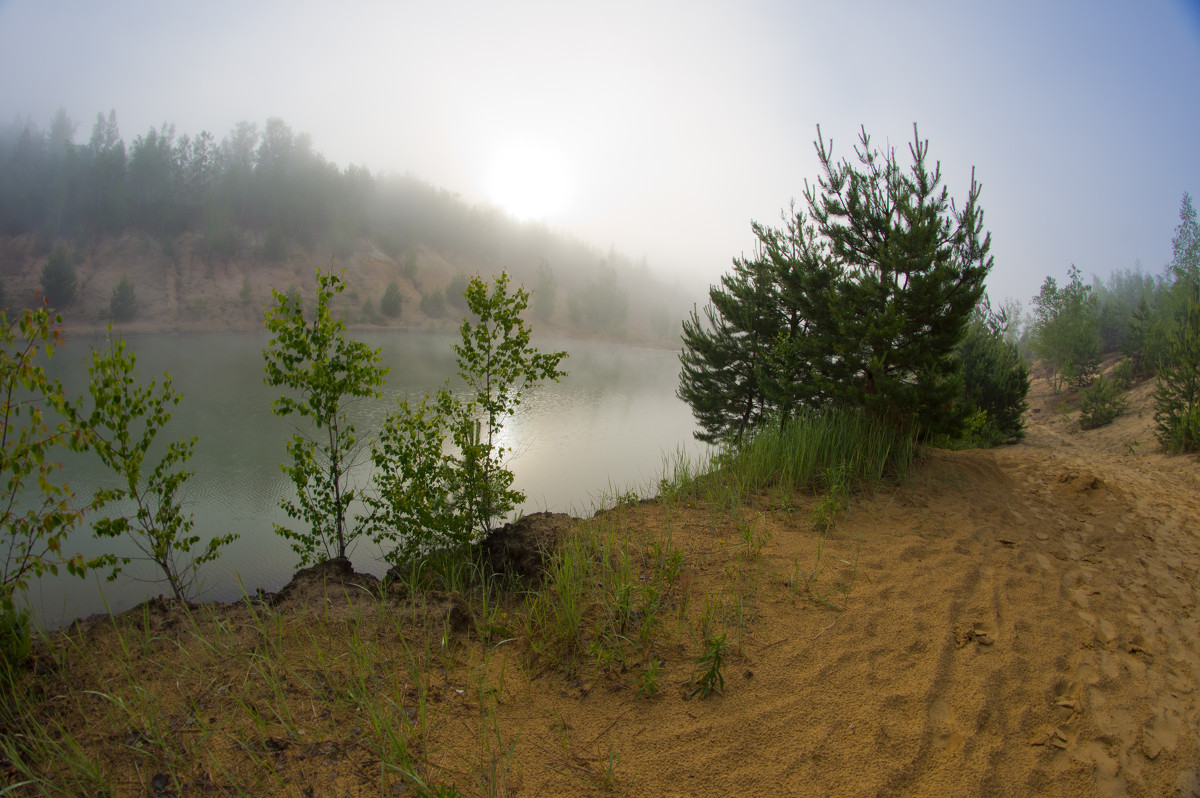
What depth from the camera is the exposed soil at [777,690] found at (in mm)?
2189

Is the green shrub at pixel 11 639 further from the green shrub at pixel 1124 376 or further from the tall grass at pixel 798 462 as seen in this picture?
the green shrub at pixel 1124 376

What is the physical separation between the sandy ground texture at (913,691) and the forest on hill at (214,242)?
44.9 meters

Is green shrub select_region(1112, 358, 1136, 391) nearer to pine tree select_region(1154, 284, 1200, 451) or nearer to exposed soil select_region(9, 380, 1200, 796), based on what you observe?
pine tree select_region(1154, 284, 1200, 451)

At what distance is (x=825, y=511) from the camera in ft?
16.8

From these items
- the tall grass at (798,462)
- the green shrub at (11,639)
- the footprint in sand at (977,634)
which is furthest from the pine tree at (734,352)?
the green shrub at (11,639)

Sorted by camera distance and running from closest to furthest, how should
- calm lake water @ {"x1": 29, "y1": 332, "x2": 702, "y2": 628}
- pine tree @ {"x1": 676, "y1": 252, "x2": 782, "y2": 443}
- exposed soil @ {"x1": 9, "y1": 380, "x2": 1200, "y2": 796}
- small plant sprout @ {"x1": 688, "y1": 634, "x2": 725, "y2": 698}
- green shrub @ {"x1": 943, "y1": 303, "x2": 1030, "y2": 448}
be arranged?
exposed soil @ {"x1": 9, "y1": 380, "x2": 1200, "y2": 796} → small plant sprout @ {"x1": 688, "y1": 634, "x2": 725, "y2": 698} → calm lake water @ {"x1": 29, "y1": 332, "x2": 702, "y2": 628} → pine tree @ {"x1": 676, "y1": 252, "x2": 782, "y2": 443} → green shrub @ {"x1": 943, "y1": 303, "x2": 1030, "y2": 448}

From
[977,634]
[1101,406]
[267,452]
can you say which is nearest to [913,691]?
[977,634]

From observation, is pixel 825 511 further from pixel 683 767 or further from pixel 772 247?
pixel 772 247

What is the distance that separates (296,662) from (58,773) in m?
0.92

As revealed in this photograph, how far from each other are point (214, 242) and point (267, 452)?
60438mm

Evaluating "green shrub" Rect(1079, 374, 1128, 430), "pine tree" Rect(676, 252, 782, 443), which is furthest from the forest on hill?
"green shrub" Rect(1079, 374, 1128, 430)

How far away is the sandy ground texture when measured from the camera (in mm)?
2207

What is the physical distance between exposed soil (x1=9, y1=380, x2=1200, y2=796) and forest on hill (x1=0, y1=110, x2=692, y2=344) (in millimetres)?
44132

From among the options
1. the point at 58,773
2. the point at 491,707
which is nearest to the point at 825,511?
the point at 491,707
